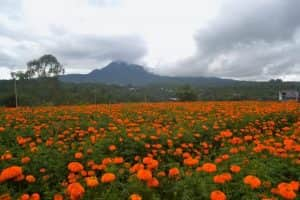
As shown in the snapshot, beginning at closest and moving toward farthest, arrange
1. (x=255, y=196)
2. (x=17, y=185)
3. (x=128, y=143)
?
(x=255, y=196) → (x=17, y=185) → (x=128, y=143)

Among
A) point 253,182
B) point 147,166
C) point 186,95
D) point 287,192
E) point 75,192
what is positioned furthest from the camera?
point 186,95

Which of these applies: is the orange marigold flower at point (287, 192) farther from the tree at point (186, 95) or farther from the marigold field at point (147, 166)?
the tree at point (186, 95)

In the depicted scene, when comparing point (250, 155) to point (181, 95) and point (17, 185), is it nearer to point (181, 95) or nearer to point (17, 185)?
point (17, 185)

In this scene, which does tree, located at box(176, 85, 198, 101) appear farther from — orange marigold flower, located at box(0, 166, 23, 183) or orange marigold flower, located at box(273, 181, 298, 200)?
orange marigold flower, located at box(273, 181, 298, 200)

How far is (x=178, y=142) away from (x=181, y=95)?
90.0ft

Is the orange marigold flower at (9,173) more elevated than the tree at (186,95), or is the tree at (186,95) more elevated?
the tree at (186,95)

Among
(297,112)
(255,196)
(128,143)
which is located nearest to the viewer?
(255,196)

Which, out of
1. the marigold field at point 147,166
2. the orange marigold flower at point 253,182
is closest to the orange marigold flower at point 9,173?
the marigold field at point 147,166

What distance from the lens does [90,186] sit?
3.59 metres

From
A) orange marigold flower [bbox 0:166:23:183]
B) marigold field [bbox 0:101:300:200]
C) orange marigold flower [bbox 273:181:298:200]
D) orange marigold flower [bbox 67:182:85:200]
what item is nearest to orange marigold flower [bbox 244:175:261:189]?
marigold field [bbox 0:101:300:200]

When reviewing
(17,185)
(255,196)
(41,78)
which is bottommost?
(17,185)

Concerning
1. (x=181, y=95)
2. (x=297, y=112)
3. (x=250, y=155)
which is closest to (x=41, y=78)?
(x=181, y=95)

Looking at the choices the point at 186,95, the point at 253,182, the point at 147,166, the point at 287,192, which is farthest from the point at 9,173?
the point at 186,95

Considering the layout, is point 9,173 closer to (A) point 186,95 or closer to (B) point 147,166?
(B) point 147,166
